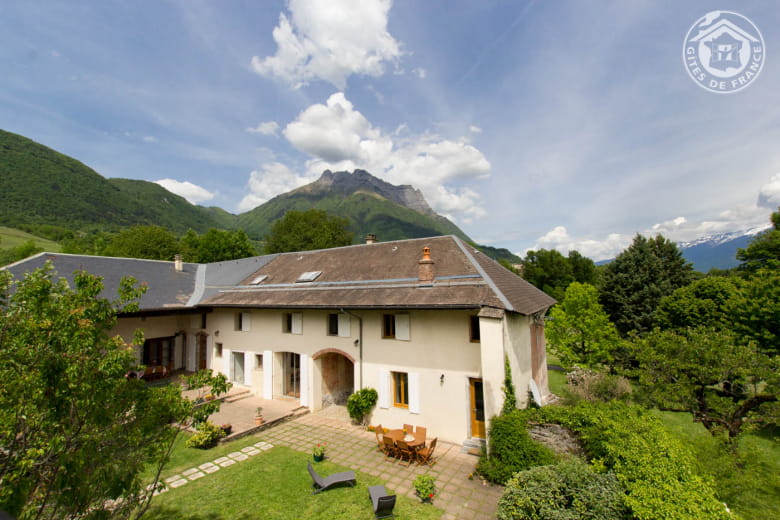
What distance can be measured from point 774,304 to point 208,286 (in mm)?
30207

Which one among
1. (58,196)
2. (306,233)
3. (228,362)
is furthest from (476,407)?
(58,196)

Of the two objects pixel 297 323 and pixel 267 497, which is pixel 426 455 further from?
pixel 297 323

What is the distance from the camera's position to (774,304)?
49.6 feet

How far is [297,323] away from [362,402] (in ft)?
16.4

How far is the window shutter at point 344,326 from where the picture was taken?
14.2 m

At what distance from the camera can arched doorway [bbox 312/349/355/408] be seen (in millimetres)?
15531

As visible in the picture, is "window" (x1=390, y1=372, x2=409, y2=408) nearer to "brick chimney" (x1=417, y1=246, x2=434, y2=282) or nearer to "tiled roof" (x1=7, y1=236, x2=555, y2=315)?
"tiled roof" (x1=7, y1=236, x2=555, y2=315)

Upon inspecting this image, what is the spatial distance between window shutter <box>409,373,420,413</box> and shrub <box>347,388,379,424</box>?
61.5 inches

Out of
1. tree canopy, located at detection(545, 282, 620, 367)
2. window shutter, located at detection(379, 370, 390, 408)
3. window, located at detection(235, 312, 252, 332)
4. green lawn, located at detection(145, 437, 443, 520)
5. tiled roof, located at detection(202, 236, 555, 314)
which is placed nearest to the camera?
green lawn, located at detection(145, 437, 443, 520)

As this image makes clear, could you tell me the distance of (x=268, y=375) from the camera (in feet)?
54.5

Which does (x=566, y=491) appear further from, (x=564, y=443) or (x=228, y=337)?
(x=228, y=337)

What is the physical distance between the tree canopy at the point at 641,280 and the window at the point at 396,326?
20.7 meters

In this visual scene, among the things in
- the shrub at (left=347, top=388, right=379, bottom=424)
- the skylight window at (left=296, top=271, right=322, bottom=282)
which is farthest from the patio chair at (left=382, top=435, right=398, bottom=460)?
the skylight window at (left=296, top=271, right=322, bottom=282)

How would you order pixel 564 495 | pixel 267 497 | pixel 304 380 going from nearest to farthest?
pixel 564 495
pixel 267 497
pixel 304 380
